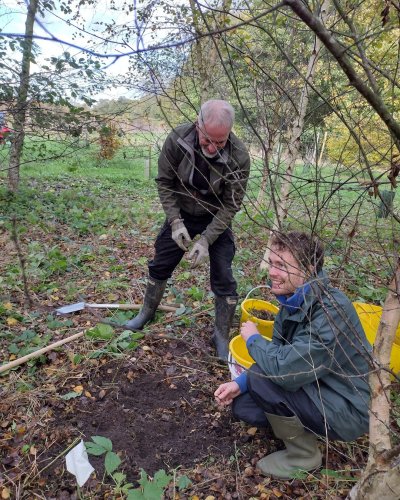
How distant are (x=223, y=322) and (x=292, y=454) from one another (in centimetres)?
113

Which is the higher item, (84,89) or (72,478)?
(84,89)

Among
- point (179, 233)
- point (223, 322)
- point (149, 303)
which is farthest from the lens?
point (149, 303)

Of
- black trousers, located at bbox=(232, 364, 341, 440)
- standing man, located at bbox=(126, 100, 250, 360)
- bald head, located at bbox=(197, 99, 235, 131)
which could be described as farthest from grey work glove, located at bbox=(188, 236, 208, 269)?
black trousers, located at bbox=(232, 364, 341, 440)

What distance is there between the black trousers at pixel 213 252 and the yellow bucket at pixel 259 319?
0.49ft

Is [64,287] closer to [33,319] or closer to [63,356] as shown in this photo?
[33,319]

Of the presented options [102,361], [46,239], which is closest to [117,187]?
[46,239]

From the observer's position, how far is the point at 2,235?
16.1 feet

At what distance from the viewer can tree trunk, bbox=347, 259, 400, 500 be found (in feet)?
4.09

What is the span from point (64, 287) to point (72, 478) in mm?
2119

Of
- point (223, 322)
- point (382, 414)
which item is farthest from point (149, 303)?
point (382, 414)

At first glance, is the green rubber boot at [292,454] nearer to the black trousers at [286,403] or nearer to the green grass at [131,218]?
the black trousers at [286,403]

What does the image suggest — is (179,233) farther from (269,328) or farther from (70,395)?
(70,395)

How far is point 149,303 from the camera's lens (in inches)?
120

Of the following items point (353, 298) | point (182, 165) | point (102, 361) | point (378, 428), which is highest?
point (182, 165)
